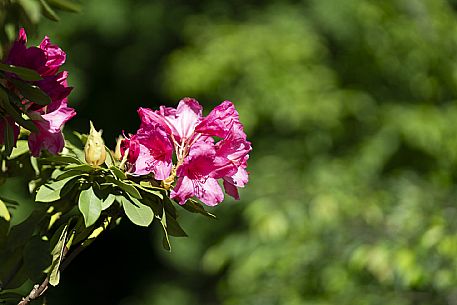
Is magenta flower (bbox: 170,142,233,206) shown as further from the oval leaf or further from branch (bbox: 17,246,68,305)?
branch (bbox: 17,246,68,305)

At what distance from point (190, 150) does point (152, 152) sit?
55 millimetres

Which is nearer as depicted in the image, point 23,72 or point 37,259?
point 23,72

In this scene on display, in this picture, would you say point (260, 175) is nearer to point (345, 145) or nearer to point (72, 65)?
point (345, 145)

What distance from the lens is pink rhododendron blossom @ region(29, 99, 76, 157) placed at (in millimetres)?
1127

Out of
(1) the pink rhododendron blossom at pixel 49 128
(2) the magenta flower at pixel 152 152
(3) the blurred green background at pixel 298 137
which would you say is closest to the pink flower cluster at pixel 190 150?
(2) the magenta flower at pixel 152 152

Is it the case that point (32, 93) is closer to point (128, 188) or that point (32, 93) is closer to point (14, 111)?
point (14, 111)

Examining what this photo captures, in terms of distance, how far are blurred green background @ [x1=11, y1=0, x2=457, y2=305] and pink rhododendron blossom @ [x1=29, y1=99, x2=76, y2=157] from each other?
169 centimetres

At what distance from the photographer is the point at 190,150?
1.16 m

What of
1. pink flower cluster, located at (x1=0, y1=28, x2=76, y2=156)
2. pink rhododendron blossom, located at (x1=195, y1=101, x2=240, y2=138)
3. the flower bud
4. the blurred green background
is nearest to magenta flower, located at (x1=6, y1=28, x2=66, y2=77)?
pink flower cluster, located at (x1=0, y1=28, x2=76, y2=156)

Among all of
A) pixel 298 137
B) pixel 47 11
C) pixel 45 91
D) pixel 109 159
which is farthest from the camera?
pixel 298 137

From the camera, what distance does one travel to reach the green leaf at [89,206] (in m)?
1.11

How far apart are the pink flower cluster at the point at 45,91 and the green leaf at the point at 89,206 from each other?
9 centimetres

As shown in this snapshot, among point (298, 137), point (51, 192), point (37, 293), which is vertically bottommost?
point (298, 137)

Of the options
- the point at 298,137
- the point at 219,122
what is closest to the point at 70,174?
the point at 219,122
